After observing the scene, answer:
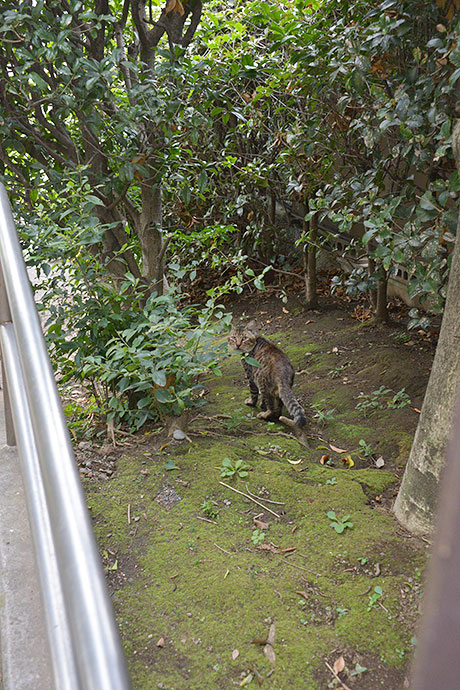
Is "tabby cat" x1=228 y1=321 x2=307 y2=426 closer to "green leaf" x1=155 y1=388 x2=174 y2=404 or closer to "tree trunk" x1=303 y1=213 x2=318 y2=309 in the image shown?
"green leaf" x1=155 y1=388 x2=174 y2=404

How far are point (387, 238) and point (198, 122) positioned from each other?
4.76 feet

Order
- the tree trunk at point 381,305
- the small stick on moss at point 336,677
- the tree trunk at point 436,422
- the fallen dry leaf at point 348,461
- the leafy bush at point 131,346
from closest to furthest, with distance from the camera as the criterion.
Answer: the small stick on moss at point 336,677 → the tree trunk at point 436,422 → the leafy bush at point 131,346 → the fallen dry leaf at point 348,461 → the tree trunk at point 381,305

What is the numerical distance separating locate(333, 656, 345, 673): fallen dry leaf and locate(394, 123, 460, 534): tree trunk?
752 millimetres

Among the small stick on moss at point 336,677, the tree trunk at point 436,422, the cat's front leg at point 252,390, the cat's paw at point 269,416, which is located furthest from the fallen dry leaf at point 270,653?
the cat's front leg at point 252,390

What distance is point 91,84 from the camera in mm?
3057

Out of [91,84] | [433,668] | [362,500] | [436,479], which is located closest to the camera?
[433,668]

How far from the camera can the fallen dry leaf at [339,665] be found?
182 centimetres

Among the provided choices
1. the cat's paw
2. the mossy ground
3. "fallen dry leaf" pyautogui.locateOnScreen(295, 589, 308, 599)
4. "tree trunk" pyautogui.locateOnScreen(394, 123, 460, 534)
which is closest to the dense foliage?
the mossy ground

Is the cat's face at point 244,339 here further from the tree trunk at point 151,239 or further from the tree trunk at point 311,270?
the tree trunk at point 311,270

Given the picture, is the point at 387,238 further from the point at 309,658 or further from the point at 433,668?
the point at 433,668

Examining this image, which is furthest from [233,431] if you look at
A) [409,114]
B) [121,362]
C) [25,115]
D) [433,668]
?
[433,668]

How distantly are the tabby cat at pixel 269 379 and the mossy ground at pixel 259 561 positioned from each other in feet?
1.24

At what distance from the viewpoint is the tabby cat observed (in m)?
4.02

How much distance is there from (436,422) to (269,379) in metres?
1.97
